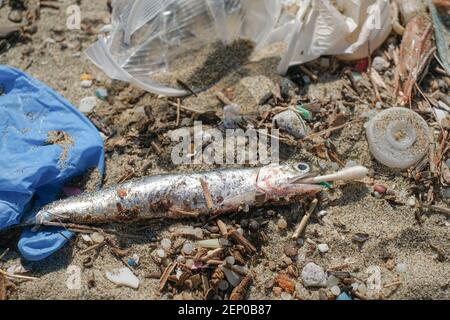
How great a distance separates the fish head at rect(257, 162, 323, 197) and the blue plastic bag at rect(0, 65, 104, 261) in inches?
36.5

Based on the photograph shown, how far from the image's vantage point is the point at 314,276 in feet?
7.93

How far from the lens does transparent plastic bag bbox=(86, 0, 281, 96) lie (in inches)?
114

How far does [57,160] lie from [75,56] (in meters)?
0.94

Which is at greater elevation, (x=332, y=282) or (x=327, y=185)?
(x=327, y=185)

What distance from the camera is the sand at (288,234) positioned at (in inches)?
94.8

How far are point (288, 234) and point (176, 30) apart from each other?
4.97ft

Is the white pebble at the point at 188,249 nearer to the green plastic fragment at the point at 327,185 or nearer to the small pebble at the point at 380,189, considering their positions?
the green plastic fragment at the point at 327,185

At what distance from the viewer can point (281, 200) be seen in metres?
2.57

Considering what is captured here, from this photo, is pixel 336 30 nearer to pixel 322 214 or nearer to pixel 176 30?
pixel 176 30

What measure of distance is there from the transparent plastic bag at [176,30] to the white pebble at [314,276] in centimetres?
131

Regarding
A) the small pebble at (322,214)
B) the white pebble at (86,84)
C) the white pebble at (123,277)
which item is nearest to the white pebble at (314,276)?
the small pebble at (322,214)

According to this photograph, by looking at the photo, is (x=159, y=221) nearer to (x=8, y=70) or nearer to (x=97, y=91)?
(x=97, y=91)

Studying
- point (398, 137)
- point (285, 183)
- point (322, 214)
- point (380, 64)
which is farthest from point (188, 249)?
point (380, 64)

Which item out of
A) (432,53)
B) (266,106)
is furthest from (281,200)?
(432,53)
